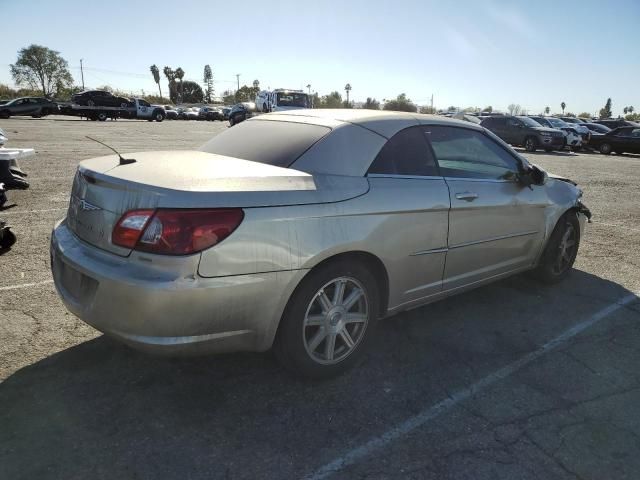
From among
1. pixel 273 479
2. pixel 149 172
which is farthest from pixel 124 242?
pixel 273 479

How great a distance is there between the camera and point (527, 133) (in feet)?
73.4

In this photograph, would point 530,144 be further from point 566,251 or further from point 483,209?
point 483,209

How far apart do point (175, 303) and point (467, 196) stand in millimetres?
2185

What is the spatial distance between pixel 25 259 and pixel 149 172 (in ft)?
9.56

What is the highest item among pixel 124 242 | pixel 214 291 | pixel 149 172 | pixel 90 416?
pixel 149 172

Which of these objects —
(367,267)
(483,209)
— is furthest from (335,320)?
(483,209)

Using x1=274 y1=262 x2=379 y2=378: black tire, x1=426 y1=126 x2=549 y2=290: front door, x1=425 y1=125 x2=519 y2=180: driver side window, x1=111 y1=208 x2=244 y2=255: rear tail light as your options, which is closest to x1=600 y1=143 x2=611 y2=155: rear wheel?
x1=426 y1=126 x2=549 y2=290: front door

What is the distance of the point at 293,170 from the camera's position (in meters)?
2.77

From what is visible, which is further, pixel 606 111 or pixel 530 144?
pixel 606 111

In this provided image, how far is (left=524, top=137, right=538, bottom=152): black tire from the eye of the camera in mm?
22297

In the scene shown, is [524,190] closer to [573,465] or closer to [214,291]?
[573,465]

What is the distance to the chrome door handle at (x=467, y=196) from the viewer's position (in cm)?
337

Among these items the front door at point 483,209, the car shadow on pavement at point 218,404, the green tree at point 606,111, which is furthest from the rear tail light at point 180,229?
the green tree at point 606,111

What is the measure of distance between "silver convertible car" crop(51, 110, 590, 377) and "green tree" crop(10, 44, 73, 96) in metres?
111
